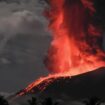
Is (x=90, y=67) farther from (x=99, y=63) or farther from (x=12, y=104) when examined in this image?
(x=12, y=104)

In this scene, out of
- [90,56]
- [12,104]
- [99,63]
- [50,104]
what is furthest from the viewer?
[12,104]

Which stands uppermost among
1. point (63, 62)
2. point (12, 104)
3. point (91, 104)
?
point (91, 104)

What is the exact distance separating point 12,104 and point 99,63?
Result: 125ft

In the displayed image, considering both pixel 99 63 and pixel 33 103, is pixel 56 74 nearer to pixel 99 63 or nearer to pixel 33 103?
pixel 99 63

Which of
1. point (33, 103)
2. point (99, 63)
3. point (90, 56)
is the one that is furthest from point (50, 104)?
point (99, 63)

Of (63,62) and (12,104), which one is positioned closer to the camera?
(63,62)

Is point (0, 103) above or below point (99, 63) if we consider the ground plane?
above

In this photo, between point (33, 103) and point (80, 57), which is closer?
point (33, 103)

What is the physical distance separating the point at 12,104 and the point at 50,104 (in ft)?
319

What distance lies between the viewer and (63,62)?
181 meters

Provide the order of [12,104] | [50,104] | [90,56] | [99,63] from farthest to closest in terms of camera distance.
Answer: [12,104]
[99,63]
[90,56]
[50,104]

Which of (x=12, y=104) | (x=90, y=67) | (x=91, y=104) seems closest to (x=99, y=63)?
(x=90, y=67)

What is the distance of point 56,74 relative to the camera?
191 metres

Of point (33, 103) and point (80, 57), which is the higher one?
point (33, 103)
